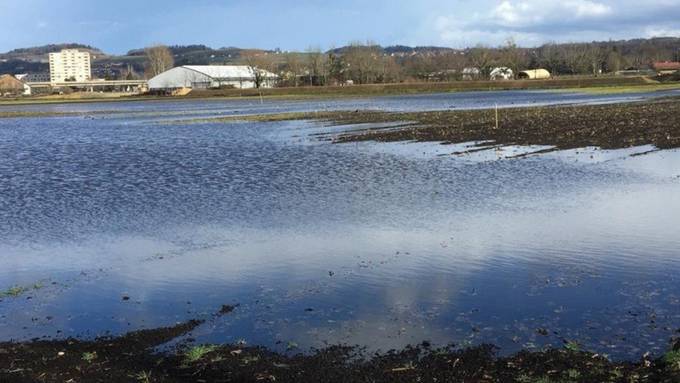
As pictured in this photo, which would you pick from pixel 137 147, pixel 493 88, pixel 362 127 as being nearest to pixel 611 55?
pixel 493 88

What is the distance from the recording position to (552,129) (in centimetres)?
3662

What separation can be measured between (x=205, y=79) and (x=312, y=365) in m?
168

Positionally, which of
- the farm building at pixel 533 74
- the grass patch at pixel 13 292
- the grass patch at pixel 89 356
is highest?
the farm building at pixel 533 74

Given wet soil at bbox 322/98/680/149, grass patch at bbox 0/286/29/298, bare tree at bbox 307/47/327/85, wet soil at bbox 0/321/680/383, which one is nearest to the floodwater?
grass patch at bbox 0/286/29/298

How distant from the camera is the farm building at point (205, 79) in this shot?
6644 inches

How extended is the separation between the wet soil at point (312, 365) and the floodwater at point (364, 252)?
0.44m

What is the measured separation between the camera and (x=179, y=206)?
19.3m

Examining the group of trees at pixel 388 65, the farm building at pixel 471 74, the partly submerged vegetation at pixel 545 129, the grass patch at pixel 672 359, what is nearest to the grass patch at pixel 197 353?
the grass patch at pixel 672 359

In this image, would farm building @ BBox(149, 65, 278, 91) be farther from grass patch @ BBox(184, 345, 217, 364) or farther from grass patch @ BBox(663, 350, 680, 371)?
grass patch @ BBox(663, 350, 680, 371)

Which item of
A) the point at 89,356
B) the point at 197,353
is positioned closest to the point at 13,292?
the point at 89,356

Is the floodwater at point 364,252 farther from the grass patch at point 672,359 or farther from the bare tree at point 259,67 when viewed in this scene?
the bare tree at point 259,67

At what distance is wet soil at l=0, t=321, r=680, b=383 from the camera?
23.5ft

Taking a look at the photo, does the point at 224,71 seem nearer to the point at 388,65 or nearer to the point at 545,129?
the point at 388,65

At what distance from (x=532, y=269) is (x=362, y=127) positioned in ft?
114
